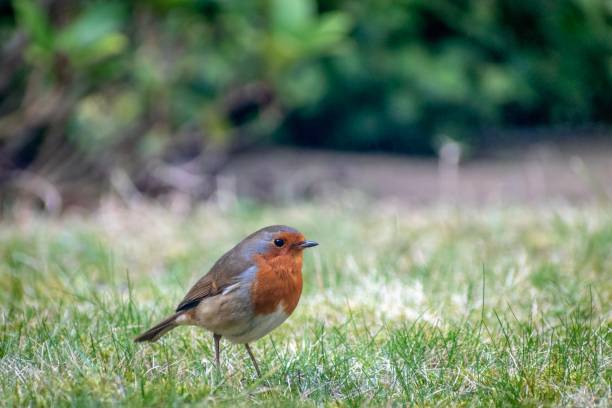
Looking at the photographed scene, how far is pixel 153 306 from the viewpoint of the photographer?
4055mm

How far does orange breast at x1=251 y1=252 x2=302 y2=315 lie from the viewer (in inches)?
125

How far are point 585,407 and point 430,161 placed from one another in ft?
23.4

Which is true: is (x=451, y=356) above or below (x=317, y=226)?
above

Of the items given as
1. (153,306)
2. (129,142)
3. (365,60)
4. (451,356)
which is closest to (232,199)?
(129,142)

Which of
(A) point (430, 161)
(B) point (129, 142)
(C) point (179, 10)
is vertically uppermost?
(C) point (179, 10)

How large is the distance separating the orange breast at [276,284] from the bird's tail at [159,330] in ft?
1.24

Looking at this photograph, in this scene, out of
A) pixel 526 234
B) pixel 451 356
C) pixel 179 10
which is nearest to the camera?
pixel 451 356

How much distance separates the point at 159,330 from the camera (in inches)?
133

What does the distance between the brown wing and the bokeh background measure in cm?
320

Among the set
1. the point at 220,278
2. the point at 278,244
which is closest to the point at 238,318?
the point at 220,278

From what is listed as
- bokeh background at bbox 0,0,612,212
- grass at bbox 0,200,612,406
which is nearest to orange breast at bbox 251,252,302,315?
grass at bbox 0,200,612,406

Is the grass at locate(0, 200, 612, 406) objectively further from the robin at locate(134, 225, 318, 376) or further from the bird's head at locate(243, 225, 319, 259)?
the bird's head at locate(243, 225, 319, 259)

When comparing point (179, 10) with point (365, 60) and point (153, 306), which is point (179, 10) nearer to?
point (365, 60)

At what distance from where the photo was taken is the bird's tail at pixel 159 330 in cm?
334
